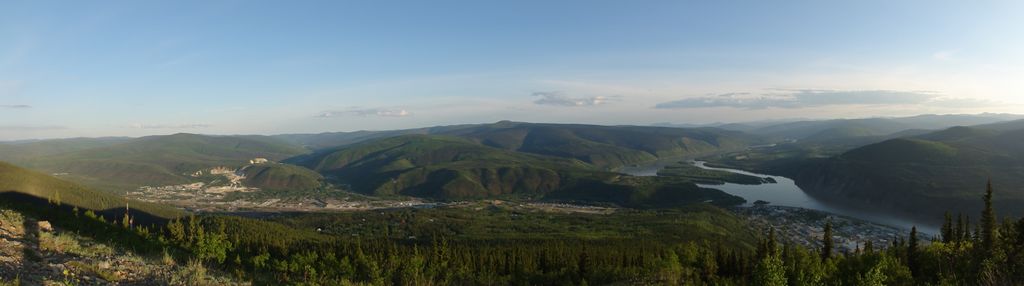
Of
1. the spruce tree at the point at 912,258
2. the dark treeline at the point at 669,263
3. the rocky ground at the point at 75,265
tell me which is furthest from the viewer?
the spruce tree at the point at 912,258

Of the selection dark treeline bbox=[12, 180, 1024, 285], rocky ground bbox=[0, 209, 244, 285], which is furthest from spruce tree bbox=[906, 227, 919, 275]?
rocky ground bbox=[0, 209, 244, 285]

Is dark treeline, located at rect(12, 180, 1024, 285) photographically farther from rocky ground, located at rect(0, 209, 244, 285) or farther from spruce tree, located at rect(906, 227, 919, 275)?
rocky ground, located at rect(0, 209, 244, 285)

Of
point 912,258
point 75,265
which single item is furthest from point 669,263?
point 75,265

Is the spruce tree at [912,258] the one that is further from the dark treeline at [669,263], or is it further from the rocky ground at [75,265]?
the rocky ground at [75,265]

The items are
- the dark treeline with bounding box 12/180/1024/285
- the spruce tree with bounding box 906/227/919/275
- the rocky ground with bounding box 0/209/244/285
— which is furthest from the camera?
the spruce tree with bounding box 906/227/919/275

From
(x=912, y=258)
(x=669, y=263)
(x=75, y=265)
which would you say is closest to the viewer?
(x=75, y=265)

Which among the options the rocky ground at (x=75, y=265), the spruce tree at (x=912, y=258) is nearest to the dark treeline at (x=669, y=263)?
the spruce tree at (x=912, y=258)

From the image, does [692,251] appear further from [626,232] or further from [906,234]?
[906,234]

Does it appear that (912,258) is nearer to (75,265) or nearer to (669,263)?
(669,263)

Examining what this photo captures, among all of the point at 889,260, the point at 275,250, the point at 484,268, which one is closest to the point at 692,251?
the point at 889,260
